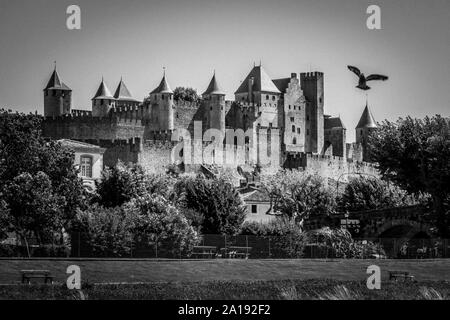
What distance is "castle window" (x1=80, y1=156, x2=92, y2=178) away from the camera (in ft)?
320

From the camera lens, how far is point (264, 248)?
210ft

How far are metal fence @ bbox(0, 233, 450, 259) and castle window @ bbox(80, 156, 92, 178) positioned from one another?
33.5 m

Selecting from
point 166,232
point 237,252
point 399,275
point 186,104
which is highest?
point 186,104

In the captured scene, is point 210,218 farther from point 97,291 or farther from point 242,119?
point 242,119

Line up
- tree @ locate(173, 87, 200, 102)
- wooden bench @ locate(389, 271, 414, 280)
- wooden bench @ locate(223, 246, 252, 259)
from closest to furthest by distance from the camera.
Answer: wooden bench @ locate(389, 271, 414, 280), wooden bench @ locate(223, 246, 252, 259), tree @ locate(173, 87, 200, 102)

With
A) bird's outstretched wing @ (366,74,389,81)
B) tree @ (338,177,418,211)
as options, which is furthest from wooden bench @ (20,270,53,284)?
tree @ (338,177,418,211)

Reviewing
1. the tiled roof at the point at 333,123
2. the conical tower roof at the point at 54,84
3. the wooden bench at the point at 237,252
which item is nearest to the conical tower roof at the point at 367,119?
the tiled roof at the point at 333,123

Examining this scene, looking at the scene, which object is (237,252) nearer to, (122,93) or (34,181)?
(34,181)

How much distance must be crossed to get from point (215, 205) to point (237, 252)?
15.0m

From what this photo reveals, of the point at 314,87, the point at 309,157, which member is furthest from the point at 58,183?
the point at 314,87

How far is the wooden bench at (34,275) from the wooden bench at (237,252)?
18.8 metres

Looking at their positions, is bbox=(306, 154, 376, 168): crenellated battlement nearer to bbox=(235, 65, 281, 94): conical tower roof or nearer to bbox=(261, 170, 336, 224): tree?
bbox=(235, 65, 281, 94): conical tower roof

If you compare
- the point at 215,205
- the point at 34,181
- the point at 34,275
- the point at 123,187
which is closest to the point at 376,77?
the point at 34,275

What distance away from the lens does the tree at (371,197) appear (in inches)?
3514
